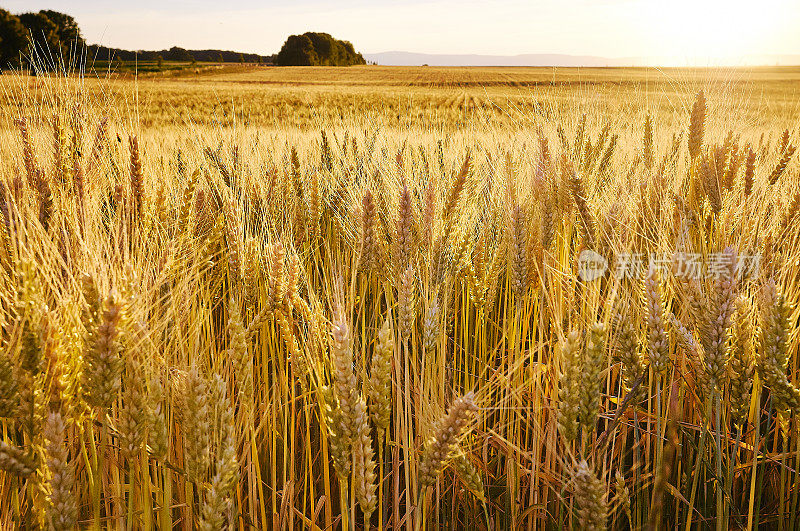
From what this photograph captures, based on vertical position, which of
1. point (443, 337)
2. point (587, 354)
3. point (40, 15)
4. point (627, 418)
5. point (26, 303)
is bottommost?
point (627, 418)

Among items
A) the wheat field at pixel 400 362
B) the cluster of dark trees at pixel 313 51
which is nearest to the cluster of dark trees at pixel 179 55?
the cluster of dark trees at pixel 313 51

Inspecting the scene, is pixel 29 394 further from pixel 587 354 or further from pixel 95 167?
pixel 95 167

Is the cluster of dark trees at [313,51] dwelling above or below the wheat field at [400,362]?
above

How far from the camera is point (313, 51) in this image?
74.7 metres

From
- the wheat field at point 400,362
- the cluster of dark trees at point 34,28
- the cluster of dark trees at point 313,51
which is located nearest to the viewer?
the wheat field at point 400,362

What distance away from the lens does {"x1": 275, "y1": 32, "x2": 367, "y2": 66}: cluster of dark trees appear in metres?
74.4

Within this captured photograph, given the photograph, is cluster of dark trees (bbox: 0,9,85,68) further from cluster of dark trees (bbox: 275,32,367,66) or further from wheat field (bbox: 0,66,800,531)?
wheat field (bbox: 0,66,800,531)

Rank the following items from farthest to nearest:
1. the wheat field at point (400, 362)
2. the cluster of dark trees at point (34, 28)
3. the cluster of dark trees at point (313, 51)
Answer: the cluster of dark trees at point (313, 51)
the cluster of dark trees at point (34, 28)
the wheat field at point (400, 362)

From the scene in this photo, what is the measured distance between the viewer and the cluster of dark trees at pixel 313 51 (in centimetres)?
7438

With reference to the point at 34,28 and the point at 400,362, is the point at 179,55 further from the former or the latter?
the point at 400,362

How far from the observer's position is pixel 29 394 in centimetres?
86

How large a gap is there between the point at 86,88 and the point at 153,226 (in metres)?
1.05

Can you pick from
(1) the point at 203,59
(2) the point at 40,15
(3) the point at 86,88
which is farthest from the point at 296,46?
(3) the point at 86,88

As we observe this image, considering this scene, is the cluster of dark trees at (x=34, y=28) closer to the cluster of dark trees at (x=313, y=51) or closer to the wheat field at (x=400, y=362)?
the cluster of dark trees at (x=313, y=51)
